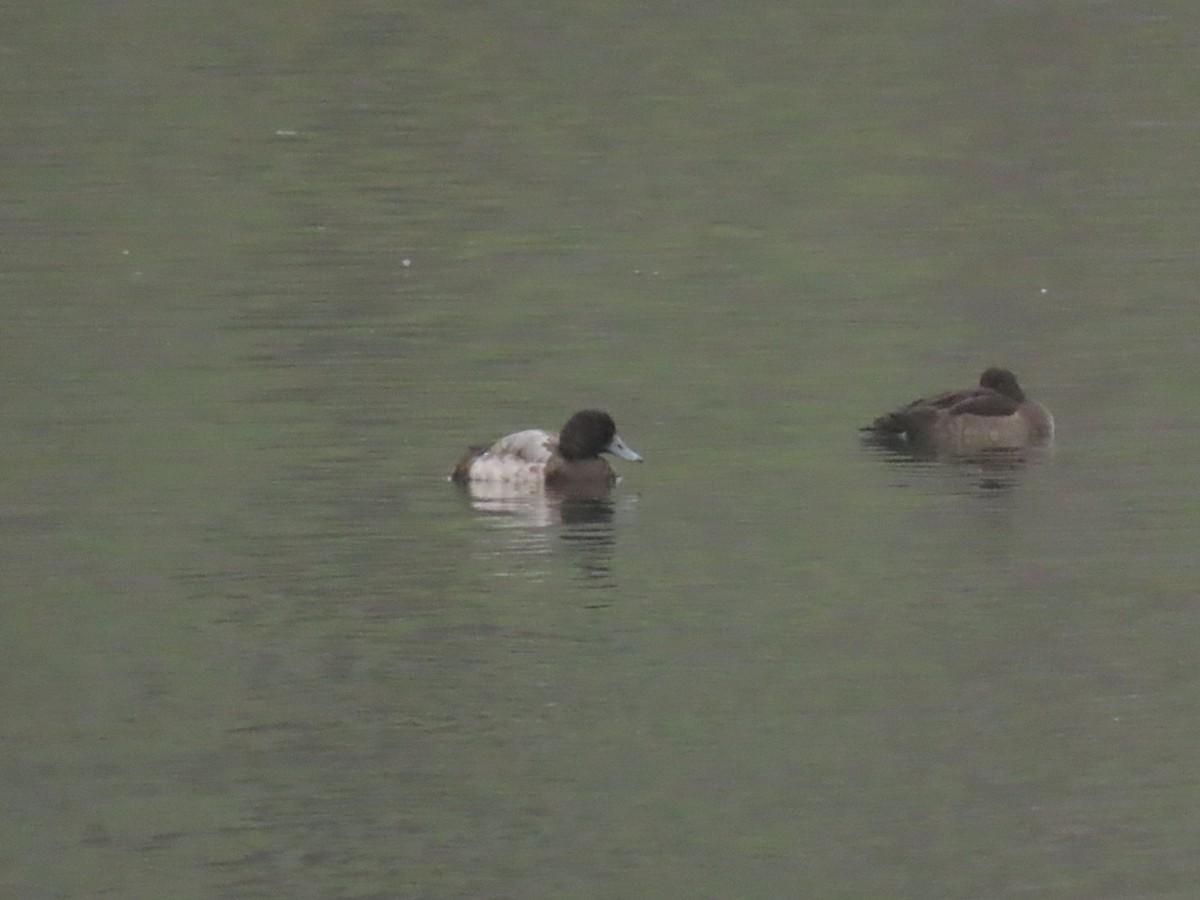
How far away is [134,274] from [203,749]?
10116mm

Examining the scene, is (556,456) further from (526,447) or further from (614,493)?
(614,493)

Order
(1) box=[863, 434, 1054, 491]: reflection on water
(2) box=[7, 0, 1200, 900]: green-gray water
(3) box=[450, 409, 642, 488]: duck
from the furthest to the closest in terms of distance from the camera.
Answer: (1) box=[863, 434, 1054, 491]: reflection on water
(3) box=[450, 409, 642, 488]: duck
(2) box=[7, 0, 1200, 900]: green-gray water

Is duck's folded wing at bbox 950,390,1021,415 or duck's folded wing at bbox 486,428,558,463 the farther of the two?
duck's folded wing at bbox 950,390,1021,415

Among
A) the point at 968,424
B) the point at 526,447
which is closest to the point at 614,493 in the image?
the point at 526,447

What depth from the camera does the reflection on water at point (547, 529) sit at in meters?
11.0

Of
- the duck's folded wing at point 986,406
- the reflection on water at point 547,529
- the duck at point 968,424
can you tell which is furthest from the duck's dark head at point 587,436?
the duck's folded wing at point 986,406

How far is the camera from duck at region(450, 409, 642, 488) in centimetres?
1273

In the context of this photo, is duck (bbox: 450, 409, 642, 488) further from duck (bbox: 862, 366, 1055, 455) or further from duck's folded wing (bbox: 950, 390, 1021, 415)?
duck's folded wing (bbox: 950, 390, 1021, 415)

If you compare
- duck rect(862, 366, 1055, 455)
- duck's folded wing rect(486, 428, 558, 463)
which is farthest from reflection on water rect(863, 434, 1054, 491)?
duck's folded wing rect(486, 428, 558, 463)

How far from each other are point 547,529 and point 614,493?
0.85 meters

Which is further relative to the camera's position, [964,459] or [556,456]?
[964,459]

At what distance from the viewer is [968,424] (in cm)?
1384

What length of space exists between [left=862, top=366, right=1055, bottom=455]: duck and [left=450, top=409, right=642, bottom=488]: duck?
1.51 meters

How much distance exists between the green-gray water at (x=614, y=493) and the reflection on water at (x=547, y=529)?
0.05m
